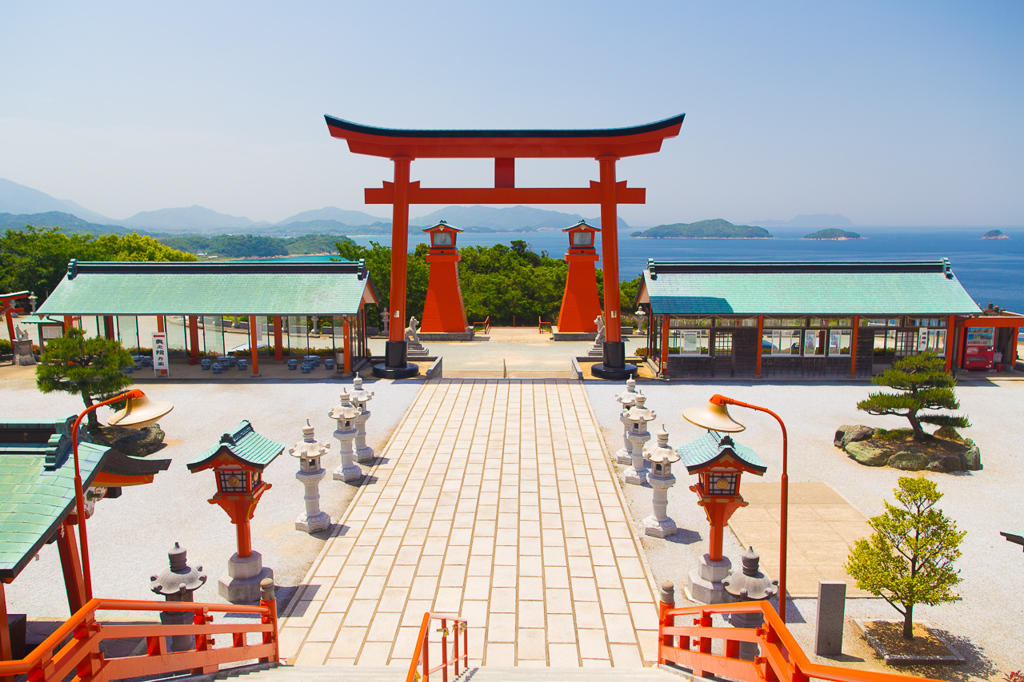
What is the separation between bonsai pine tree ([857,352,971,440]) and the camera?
47.0 feet

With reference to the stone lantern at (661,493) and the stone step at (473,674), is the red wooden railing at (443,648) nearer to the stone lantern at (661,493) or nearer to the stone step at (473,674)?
the stone step at (473,674)

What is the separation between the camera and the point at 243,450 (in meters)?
8.61

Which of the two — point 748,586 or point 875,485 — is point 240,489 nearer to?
point 748,586

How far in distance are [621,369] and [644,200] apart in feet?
19.0

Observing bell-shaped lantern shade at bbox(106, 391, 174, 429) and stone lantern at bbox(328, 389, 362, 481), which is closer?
bell-shaped lantern shade at bbox(106, 391, 174, 429)

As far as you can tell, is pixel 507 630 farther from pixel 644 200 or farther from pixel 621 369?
pixel 644 200

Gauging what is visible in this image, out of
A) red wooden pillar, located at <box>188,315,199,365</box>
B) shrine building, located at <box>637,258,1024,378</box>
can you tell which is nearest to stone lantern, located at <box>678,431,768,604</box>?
shrine building, located at <box>637,258,1024,378</box>

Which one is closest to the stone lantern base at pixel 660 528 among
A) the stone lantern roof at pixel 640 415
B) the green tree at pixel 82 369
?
the stone lantern roof at pixel 640 415

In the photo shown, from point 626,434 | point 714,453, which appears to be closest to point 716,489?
point 714,453

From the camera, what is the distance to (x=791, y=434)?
16141mm

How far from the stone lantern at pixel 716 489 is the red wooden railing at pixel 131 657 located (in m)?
5.40

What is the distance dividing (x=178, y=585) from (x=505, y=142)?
659 inches

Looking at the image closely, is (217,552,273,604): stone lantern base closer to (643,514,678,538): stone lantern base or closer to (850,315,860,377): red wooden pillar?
(643,514,678,538): stone lantern base

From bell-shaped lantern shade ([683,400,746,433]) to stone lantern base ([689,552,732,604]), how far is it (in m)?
3.40
